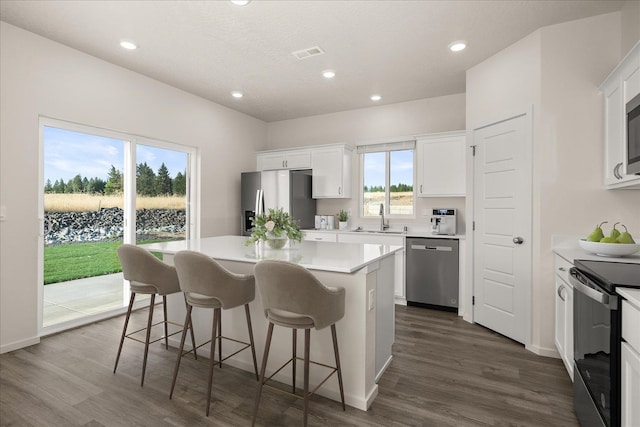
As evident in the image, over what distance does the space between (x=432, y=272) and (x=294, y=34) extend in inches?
Result: 122

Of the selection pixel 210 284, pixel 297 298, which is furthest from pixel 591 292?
pixel 210 284

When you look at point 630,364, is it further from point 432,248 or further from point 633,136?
point 432,248

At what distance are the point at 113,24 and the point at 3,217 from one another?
77.5 inches

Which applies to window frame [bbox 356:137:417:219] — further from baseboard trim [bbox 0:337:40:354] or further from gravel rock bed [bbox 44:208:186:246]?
baseboard trim [bbox 0:337:40:354]

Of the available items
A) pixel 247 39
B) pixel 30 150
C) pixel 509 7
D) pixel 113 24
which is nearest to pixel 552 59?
pixel 509 7

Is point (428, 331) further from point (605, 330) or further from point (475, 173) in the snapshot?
point (605, 330)

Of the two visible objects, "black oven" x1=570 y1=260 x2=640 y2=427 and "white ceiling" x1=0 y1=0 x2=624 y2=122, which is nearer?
"black oven" x1=570 y1=260 x2=640 y2=427

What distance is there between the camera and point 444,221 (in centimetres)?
438

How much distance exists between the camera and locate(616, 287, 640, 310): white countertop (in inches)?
50.5

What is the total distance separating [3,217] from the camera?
2969mm

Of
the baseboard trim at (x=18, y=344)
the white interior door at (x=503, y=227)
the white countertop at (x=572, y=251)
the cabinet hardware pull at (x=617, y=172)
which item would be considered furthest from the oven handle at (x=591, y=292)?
the baseboard trim at (x=18, y=344)

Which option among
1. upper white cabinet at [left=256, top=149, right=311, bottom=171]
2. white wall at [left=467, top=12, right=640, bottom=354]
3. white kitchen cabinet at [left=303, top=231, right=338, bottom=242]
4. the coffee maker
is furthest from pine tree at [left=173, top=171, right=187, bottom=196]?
white wall at [left=467, top=12, right=640, bottom=354]

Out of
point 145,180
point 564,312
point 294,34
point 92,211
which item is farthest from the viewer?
point 145,180

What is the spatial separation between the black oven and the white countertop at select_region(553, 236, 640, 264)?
0.33 metres
